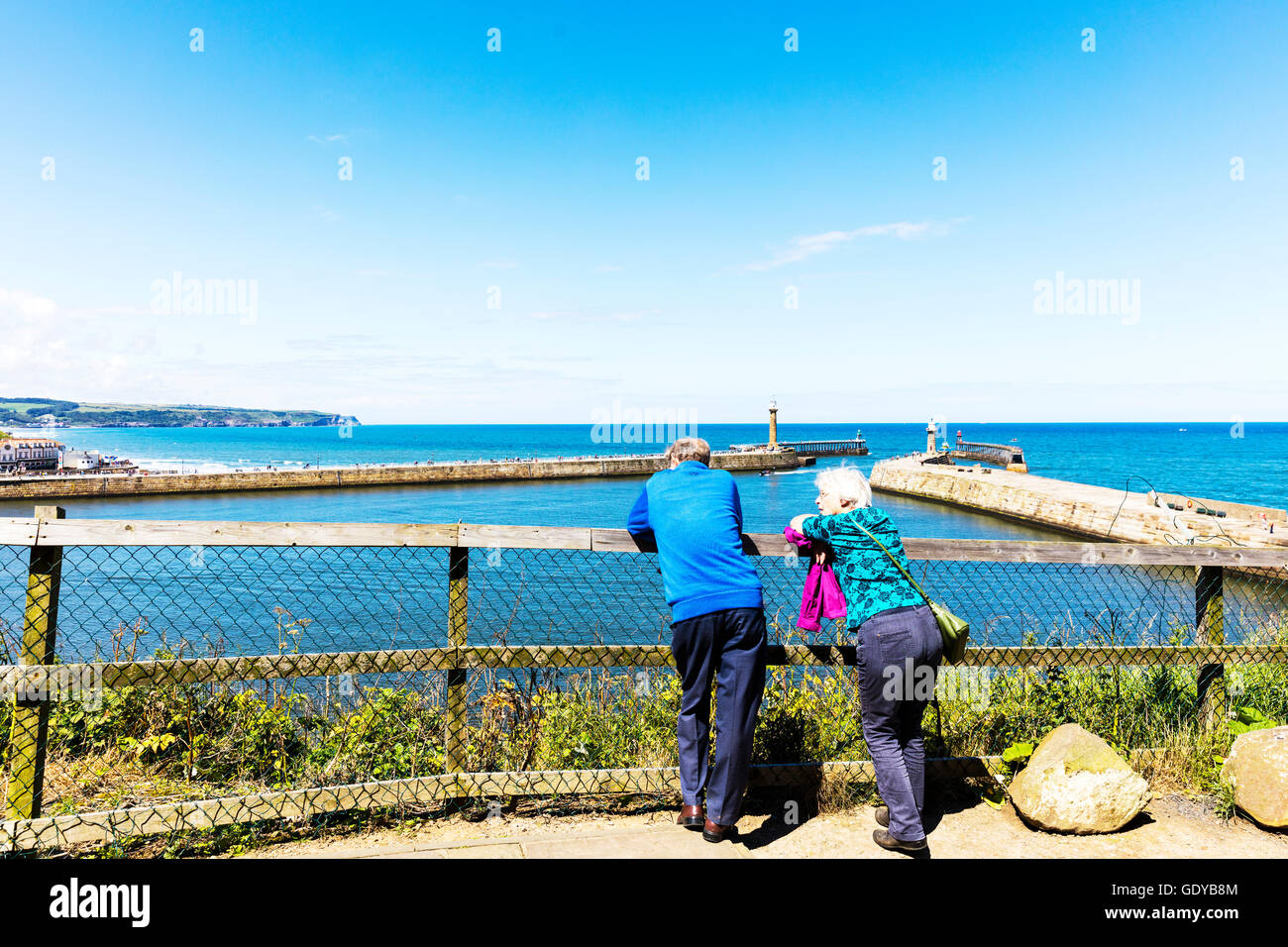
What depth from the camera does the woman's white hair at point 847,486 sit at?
12.7 feet

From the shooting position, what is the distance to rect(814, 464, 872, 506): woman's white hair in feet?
12.7

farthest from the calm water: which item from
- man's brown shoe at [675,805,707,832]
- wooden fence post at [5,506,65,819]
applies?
man's brown shoe at [675,805,707,832]

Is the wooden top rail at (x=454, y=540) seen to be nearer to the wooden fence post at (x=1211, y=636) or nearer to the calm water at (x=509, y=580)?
the wooden fence post at (x=1211, y=636)

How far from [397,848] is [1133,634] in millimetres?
14273

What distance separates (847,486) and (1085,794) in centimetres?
208

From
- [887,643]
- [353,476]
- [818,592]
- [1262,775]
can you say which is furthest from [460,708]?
[353,476]

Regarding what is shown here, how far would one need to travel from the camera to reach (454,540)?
4051 millimetres

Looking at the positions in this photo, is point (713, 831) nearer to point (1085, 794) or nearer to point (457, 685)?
point (457, 685)

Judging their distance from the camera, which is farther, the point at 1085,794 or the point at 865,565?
the point at 1085,794

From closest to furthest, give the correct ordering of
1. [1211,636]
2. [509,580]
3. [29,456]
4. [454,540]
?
1. [454,540]
2. [1211,636]
3. [509,580]
4. [29,456]

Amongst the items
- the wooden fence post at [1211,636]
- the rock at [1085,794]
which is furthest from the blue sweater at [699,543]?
the wooden fence post at [1211,636]

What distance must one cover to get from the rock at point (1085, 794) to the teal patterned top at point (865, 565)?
1310 mm
